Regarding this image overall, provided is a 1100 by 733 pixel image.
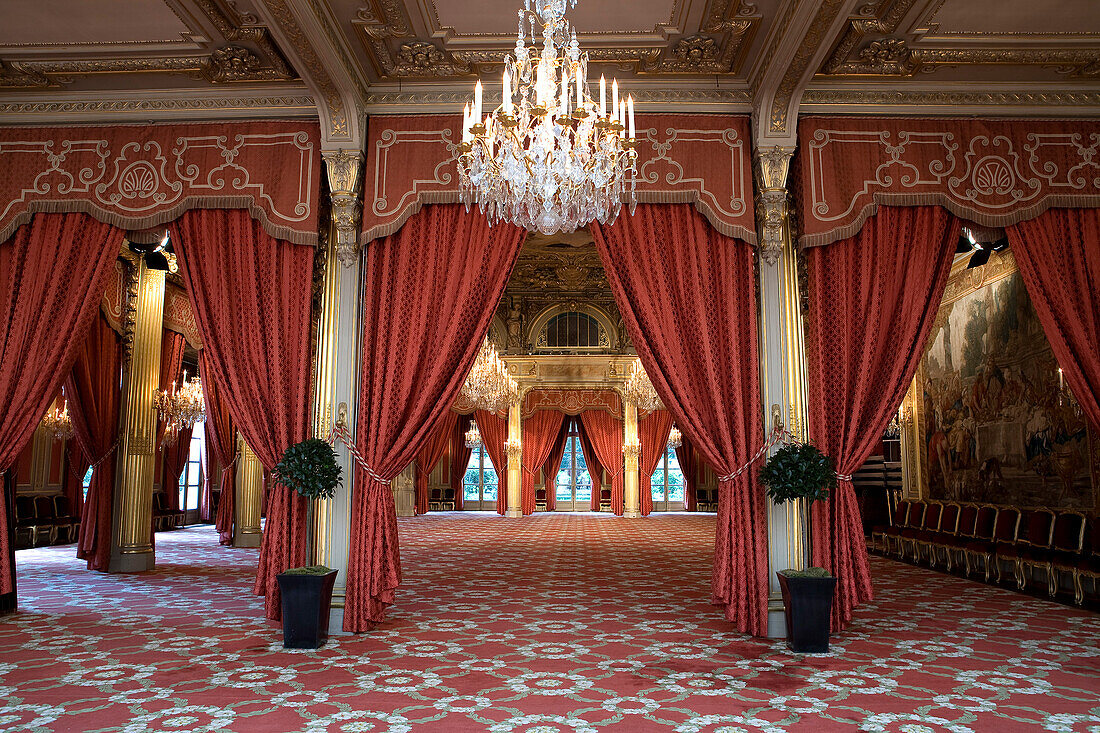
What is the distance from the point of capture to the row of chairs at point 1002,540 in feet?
22.5

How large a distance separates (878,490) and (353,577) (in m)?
9.13

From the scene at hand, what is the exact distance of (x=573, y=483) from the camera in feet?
75.5

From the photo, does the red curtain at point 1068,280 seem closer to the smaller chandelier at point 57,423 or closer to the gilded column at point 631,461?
the smaller chandelier at point 57,423

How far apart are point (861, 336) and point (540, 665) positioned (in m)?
3.42

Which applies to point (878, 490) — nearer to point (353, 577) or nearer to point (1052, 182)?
point (1052, 182)

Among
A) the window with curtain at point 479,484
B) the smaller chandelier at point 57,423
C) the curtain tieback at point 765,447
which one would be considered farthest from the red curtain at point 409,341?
the window with curtain at point 479,484

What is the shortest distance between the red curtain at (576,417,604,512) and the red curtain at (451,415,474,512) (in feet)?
11.2

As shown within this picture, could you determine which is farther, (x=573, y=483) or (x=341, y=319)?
(x=573, y=483)

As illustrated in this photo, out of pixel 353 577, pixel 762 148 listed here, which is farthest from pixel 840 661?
pixel 762 148

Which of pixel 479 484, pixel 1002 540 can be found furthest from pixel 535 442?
pixel 1002 540

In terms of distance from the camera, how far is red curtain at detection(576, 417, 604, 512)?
21.7 metres

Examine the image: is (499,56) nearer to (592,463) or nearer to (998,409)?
(998,409)

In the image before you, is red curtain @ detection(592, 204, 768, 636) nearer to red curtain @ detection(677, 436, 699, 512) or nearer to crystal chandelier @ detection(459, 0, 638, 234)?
crystal chandelier @ detection(459, 0, 638, 234)

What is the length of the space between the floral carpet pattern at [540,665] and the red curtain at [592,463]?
13.9 metres
